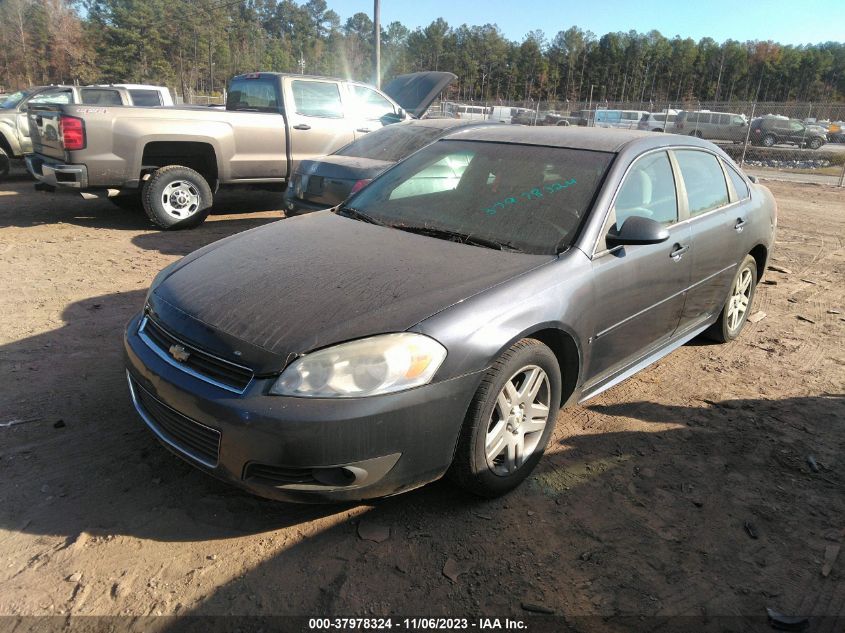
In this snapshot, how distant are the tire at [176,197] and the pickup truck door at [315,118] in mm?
1390

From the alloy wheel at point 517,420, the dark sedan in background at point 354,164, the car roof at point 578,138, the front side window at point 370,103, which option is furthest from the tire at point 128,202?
the alloy wheel at point 517,420

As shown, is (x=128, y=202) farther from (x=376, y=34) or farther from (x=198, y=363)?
(x=376, y=34)

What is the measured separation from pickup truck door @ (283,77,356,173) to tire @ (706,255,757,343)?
615cm

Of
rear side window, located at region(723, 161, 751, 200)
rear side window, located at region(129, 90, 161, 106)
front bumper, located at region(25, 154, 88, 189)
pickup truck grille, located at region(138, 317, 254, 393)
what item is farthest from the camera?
rear side window, located at region(129, 90, 161, 106)

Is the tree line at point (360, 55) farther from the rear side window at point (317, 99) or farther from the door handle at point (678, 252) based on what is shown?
the door handle at point (678, 252)

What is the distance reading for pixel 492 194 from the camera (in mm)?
3479

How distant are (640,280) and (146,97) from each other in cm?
1257

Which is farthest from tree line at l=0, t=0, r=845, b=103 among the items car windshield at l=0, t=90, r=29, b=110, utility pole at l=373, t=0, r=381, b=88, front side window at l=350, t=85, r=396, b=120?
front side window at l=350, t=85, r=396, b=120

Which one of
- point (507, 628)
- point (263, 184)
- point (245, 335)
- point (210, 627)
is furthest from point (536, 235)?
point (263, 184)

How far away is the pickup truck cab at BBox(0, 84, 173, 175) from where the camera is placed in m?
11.4

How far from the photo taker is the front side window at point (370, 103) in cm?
945

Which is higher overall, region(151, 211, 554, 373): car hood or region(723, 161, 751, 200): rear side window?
region(723, 161, 751, 200): rear side window

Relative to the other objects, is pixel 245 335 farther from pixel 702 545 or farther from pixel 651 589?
pixel 702 545

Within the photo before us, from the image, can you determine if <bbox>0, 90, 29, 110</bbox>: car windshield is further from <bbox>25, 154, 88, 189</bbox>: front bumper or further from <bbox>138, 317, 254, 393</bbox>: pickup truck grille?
<bbox>138, 317, 254, 393</bbox>: pickup truck grille
